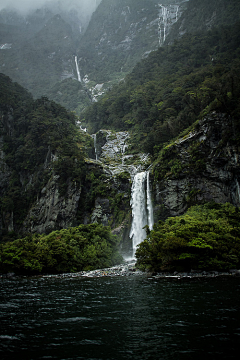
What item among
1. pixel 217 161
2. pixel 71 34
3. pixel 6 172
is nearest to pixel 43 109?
pixel 6 172

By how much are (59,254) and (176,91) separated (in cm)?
3807

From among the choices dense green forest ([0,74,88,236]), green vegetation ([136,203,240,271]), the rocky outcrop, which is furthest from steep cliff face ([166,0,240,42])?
green vegetation ([136,203,240,271])

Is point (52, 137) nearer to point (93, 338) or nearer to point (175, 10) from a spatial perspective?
point (93, 338)

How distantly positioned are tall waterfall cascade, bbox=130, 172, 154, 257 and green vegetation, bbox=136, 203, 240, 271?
1481 cm

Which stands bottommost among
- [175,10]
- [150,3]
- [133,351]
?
[133,351]

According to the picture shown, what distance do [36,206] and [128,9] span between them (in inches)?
6385

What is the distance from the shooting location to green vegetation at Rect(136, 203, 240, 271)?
16.4 meters

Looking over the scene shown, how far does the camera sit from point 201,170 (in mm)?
32219

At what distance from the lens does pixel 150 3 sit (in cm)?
14450

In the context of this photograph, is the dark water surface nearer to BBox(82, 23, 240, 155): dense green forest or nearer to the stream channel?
the stream channel

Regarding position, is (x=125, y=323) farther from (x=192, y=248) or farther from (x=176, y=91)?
(x=176, y=91)

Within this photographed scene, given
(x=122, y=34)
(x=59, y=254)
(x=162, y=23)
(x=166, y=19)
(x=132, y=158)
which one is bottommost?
(x=59, y=254)

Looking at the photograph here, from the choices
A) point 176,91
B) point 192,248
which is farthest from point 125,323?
point 176,91

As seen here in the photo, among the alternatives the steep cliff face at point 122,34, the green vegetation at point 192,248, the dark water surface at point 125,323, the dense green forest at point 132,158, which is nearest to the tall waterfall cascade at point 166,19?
the steep cliff face at point 122,34
